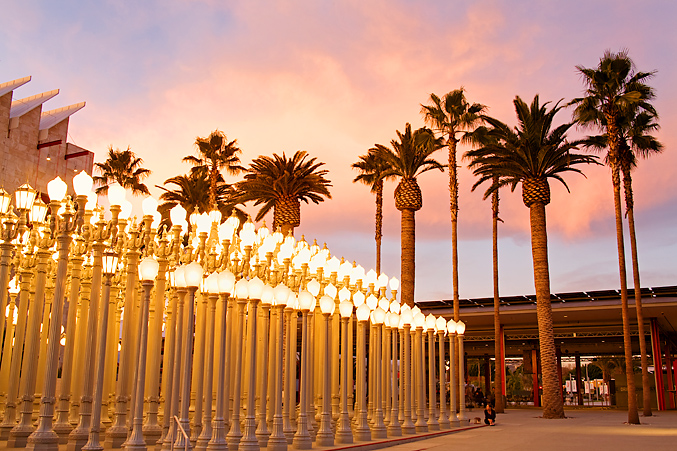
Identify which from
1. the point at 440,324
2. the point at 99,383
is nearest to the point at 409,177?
the point at 440,324

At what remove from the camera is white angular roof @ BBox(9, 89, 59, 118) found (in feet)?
136

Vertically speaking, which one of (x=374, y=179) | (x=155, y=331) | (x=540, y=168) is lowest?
(x=155, y=331)

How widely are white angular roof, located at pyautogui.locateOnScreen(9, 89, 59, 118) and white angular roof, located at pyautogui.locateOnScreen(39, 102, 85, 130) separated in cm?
195

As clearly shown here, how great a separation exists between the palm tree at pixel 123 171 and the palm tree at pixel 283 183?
11311 millimetres

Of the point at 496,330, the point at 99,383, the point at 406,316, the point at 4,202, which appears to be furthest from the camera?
the point at 496,330

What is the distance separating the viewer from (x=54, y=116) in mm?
45656

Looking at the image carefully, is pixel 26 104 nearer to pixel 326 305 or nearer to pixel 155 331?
pixel 326 305

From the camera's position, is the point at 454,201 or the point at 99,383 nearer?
the point at 99,383

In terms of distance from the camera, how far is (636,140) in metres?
35.1

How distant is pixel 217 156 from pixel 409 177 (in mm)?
13352

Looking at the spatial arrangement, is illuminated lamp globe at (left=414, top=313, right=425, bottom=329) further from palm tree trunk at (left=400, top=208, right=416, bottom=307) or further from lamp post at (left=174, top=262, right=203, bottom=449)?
palm tree trunk at (left=400, top=208, right=416, bottom=307)

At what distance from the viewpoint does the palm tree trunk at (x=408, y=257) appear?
33406 mm

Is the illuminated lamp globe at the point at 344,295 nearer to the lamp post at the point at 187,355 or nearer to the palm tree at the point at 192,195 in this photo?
the lamp post at the point at 187,355

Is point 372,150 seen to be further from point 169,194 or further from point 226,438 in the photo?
point 226,438
